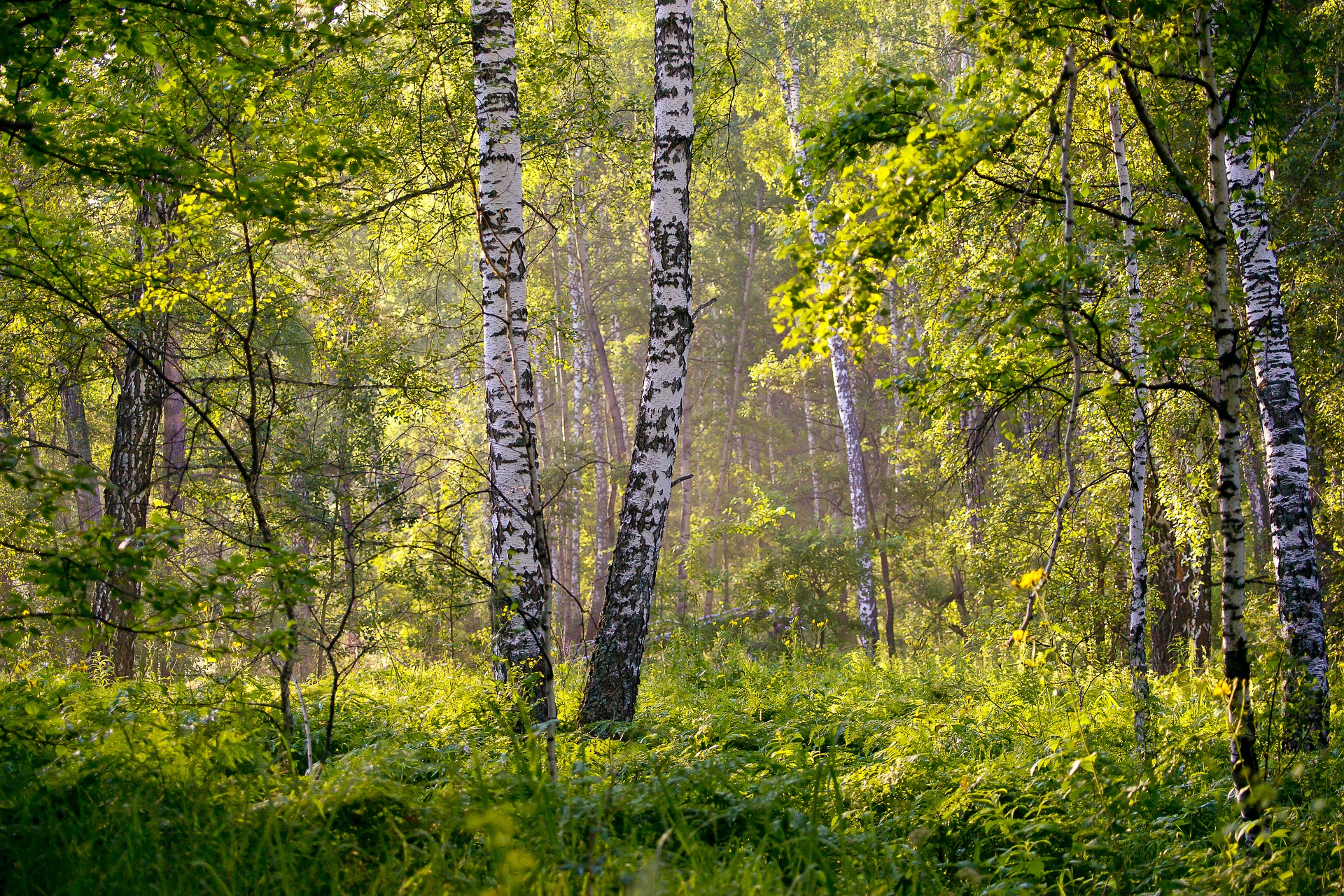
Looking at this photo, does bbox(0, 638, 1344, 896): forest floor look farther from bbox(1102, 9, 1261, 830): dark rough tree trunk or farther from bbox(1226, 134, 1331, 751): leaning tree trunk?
bbox(1226, 134, 1331, 751): leaning tree trunk

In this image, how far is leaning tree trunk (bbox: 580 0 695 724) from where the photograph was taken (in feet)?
19.6

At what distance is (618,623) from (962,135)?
3.95 meters

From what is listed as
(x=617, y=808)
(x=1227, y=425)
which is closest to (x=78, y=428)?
(x=617, y=808)

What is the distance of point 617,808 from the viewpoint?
2.95 m

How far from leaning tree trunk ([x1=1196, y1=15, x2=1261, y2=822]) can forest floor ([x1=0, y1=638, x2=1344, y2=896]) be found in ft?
0.84

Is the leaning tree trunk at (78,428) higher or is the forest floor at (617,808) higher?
the leaning tree trunk at (78,428)

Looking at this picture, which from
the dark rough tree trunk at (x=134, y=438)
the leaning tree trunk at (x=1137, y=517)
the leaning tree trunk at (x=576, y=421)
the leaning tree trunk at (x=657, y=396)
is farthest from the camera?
the leaning tree trunk at (x=576, y=421)

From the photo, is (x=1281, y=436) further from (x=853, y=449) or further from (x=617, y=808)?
(x=853, y=449)

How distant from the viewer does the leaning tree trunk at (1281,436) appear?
251 inches

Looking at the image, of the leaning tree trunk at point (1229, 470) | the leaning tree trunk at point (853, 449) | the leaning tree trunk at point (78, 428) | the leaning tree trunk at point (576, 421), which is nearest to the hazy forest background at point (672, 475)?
the leaning tree trunk at point (1229, 470)

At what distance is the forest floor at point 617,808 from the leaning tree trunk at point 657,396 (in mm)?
539

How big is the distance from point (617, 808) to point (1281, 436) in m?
6.24

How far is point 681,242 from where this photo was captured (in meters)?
6.43

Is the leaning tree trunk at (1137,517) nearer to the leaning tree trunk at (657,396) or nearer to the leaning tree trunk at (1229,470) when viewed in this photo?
the leaning tree trunk at (1229,470)
